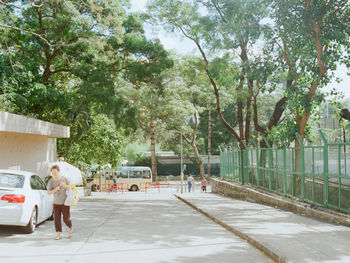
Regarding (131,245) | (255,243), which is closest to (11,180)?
(131,245)

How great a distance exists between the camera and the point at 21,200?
9203 mm

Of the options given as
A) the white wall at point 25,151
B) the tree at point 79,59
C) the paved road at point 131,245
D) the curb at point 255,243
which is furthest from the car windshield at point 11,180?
the tree at point 79,59

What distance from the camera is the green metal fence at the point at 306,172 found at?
35.3 ft

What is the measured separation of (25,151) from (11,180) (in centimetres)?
965

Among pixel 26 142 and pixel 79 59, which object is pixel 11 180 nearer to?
pixel 26 142

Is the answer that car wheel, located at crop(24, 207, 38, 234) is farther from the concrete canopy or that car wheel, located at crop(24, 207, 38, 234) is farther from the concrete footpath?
the concrete canopy

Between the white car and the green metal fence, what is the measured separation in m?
7.49

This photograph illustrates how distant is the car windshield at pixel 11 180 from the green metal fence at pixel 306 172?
7.75 metres

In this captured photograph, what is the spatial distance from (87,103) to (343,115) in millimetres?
12492

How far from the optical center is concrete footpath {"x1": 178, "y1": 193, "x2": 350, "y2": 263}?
691cm

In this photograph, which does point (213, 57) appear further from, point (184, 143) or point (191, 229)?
point (184, 143)

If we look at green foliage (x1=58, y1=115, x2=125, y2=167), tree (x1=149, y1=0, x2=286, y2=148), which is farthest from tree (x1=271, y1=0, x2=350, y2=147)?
green foliage (x1=58, y1=115, x2=125, y2=167)

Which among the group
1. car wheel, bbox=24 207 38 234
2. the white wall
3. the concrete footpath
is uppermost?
the white wall

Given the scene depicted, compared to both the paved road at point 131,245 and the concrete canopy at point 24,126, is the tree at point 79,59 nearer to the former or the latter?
the concrete canopy at point 24,126
